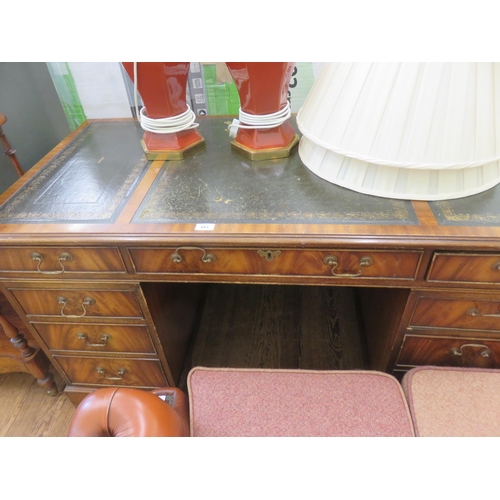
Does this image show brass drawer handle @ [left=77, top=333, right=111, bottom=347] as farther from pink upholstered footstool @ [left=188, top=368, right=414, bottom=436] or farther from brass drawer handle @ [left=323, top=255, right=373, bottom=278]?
brass drawer handle @ [left=323, top=255, right=373, bottom=278]

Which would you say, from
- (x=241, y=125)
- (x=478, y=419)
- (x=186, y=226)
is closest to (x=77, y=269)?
(x=186, y=226)

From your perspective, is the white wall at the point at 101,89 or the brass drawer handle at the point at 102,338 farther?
the white wall at the point at 101,89

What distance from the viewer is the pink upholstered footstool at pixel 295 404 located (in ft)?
2.52

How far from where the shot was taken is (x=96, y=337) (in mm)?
1013

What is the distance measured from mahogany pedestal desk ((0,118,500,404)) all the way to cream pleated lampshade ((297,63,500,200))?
5 centimetres

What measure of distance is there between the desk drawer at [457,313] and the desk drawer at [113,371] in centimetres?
74

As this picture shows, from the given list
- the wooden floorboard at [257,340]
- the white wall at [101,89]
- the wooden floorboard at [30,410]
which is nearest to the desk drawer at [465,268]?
the wooden floorboard at [257,340]

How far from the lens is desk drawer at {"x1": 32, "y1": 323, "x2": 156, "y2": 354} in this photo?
3.24 feet

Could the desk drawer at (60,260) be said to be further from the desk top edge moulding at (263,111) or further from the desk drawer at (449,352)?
the desk drawer at (449,352)

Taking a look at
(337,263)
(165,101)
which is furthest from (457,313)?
(165,101)

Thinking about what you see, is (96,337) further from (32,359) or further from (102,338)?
(32,359)

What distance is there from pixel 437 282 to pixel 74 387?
1.11 meters
